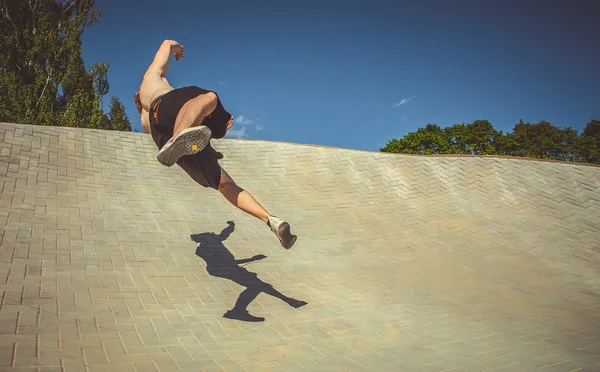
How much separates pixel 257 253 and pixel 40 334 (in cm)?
378

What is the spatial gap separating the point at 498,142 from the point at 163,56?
139 feet

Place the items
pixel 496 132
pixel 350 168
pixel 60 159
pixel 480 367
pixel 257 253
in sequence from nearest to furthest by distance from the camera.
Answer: pixel 480 367 → pixel 257 253 → pixel 60 159 → pixel 350 168 → pixel 496 132

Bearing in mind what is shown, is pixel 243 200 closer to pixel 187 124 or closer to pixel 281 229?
pixel 281 229

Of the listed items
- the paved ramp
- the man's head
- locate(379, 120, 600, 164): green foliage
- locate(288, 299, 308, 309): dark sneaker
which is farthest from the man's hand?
locate(379, 120, 600, 164): green foliage

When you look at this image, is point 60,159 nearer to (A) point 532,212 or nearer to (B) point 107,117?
(A) point 532,212

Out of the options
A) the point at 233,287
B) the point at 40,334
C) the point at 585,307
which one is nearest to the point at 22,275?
the point at 40,334

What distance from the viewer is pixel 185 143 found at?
2.31 m

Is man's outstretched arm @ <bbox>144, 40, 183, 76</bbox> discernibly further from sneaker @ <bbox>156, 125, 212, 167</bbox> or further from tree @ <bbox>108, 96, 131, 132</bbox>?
tree @ <bbox>108, 96, 131, 132</bbox>

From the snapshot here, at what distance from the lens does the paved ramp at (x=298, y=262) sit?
331 centimetres

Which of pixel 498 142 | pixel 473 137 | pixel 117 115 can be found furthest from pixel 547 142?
pixel 117 115

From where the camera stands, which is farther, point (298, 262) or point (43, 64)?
point (43, 64)

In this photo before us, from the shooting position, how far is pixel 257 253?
21.3ft

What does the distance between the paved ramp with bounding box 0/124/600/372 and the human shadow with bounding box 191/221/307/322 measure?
4 centimetres

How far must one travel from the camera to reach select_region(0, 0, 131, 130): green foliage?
18109mm
